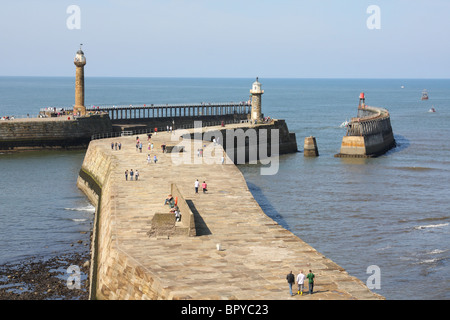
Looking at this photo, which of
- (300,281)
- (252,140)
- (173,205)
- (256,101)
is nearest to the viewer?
(300,281)

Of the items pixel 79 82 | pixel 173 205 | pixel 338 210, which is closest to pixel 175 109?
pixel 79 82

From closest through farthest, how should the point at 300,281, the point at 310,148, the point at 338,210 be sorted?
the point at 300,281 → the point at 338,210 → the point at 310,148

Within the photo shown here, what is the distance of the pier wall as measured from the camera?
79.2 metres

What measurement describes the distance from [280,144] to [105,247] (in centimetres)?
5380

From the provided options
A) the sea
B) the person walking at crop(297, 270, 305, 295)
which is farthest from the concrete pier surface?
the sea

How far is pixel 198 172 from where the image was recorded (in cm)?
4725

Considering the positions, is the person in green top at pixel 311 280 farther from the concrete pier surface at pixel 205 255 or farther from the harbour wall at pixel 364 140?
the harbour wall at pixel 364 140

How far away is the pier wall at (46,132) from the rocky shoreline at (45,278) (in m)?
46.4

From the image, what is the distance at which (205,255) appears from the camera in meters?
26.8

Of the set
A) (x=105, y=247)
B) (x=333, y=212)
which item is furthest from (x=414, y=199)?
(x=105, y=247)

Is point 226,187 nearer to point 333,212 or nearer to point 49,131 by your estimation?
point 333,212

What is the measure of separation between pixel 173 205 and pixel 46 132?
165 ft

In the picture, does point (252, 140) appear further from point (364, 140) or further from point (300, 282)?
point (300, 282)

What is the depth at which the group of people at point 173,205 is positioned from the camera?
32.1 m
